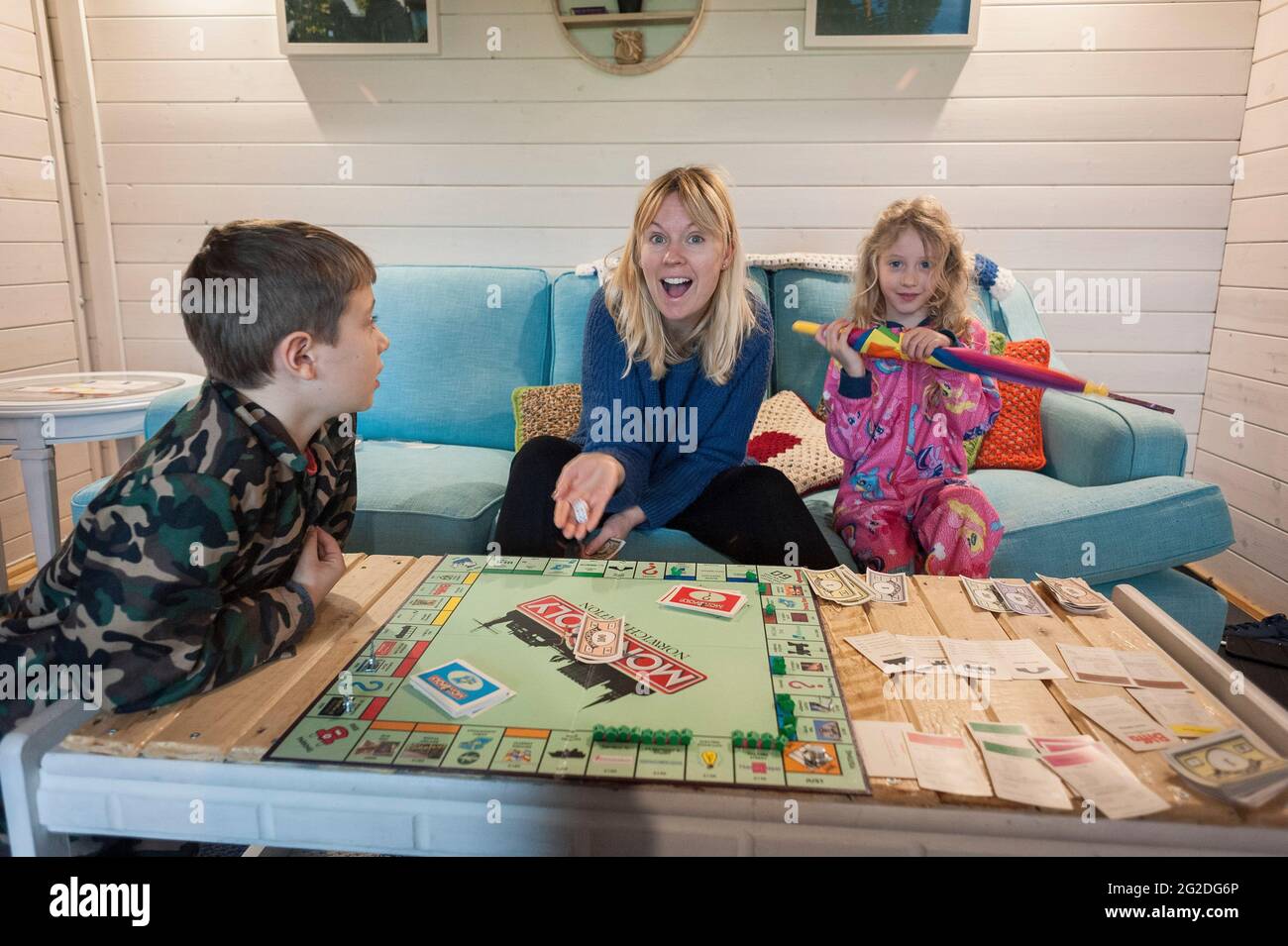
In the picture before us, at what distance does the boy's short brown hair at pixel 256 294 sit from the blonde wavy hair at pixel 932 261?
3.75 feet

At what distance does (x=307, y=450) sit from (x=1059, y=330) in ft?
7.64

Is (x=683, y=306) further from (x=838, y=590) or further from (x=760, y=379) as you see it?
(x=838, y=590)

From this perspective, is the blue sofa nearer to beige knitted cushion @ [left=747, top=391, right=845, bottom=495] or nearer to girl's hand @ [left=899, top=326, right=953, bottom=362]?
beige knitted cushion @ [left=747, top=391, right=845, bottom=495]

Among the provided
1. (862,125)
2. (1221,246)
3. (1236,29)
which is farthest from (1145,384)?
(862,125)

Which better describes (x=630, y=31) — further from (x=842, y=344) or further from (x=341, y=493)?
(x=341, y=493)

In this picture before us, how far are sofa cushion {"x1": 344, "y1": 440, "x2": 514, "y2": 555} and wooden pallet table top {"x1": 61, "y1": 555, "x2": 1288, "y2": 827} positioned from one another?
1.76 feet

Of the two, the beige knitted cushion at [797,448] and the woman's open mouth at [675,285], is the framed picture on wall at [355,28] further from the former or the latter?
the beige knitted cushion at [797,448]

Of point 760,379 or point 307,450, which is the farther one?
point 760,379

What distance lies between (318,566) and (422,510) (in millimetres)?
679

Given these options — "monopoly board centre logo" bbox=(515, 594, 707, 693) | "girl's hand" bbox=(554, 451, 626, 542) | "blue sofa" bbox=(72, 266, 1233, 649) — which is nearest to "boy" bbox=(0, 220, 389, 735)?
"monopoly board centre logo" bbox=(515, 594, 707, 693)

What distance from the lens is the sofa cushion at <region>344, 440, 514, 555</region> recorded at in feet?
6.12

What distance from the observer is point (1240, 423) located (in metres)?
2.56

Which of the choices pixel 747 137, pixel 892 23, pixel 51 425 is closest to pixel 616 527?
pixel 51 425

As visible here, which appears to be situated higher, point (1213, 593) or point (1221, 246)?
point (1221, 246)
